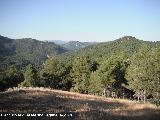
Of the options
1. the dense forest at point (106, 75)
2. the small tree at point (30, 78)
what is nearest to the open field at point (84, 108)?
the dense forest at point (106, 75)

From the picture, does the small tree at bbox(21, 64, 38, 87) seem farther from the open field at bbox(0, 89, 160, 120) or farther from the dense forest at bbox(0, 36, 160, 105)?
the open field at bbox(0, 89, 160, 120)

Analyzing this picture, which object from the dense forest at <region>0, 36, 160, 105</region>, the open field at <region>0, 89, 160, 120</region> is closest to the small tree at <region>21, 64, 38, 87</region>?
the dense forest at <region>0, 36, 160, 105</region>

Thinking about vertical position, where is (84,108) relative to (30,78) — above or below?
above

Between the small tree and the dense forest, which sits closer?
the dense forest

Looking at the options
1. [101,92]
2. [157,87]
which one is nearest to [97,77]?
[101,92]

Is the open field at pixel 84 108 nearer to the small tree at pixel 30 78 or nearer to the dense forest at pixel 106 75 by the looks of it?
the dense forest at pixel 106 75

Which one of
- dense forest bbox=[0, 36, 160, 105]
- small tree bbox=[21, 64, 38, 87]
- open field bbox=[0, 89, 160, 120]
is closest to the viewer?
open field bbox=[0, 89, 160, 120]

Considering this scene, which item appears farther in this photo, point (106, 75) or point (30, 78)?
point (30, 78)

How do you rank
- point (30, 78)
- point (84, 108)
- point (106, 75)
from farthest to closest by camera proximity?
point (30, 78), point (106, 75), point (84, 108)

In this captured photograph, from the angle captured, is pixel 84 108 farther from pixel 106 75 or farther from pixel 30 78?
pixel 30 78

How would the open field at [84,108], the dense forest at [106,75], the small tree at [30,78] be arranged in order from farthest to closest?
1. the small tree at [30,78]
2. the dense forest at [106,75]
3. the open field at [84,108]

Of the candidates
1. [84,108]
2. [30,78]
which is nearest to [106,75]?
[30,78]

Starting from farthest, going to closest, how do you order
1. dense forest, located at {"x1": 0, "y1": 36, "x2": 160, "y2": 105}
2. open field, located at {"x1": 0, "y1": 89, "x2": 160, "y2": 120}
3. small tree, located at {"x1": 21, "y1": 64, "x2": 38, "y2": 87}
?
1. small tree, located at {"x1": 21, "y1": 64, "x2": 38, "y2": 87}
2. dense forest, located at {"x1": 0, "y1": 36, "x2": 160, "y2": 105}
3. open field, located at {"x1": 0, "y1": 89, "x2": 160, "y2": 120}

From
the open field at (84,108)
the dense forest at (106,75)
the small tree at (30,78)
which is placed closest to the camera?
the open field at (84,108)
